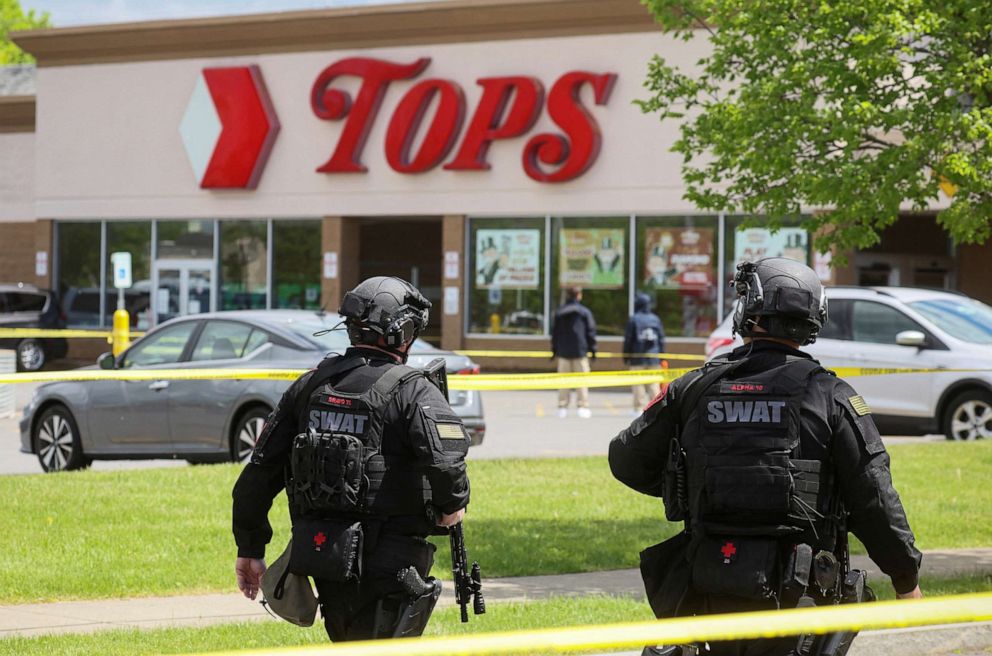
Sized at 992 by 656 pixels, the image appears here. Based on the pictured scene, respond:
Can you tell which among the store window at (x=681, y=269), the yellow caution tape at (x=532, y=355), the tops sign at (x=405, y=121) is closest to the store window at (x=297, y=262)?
the tops sign at (x=405, y=121)

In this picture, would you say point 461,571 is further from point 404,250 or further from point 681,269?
point 404,250

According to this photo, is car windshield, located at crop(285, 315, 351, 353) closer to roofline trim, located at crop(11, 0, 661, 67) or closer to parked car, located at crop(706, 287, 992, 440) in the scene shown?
parked car, located at crop(706, 287, 992, 440)

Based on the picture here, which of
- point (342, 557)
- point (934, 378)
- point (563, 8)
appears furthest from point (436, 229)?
point (342, 557)

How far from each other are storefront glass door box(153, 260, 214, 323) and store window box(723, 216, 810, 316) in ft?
38.3

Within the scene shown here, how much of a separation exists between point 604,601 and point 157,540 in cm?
334

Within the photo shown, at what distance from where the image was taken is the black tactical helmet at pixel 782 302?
466cm

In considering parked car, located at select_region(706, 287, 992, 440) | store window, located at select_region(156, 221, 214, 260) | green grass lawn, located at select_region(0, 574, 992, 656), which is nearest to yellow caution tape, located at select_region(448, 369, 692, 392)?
parked car, located at select_region(706, 287, 992, 440)

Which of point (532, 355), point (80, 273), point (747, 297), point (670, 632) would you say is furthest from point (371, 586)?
point (80, 273)

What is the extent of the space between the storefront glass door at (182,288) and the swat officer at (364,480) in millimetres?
28419

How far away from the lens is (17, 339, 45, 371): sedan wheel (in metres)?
32.3

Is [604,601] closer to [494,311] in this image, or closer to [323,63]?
[494,311]

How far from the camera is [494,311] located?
30281 millimetres

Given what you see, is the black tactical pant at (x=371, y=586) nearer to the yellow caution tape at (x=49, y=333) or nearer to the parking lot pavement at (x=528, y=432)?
the parking lot pavement at (x=528, y=432)

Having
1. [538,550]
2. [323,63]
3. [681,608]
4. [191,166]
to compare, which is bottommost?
[538,550]
